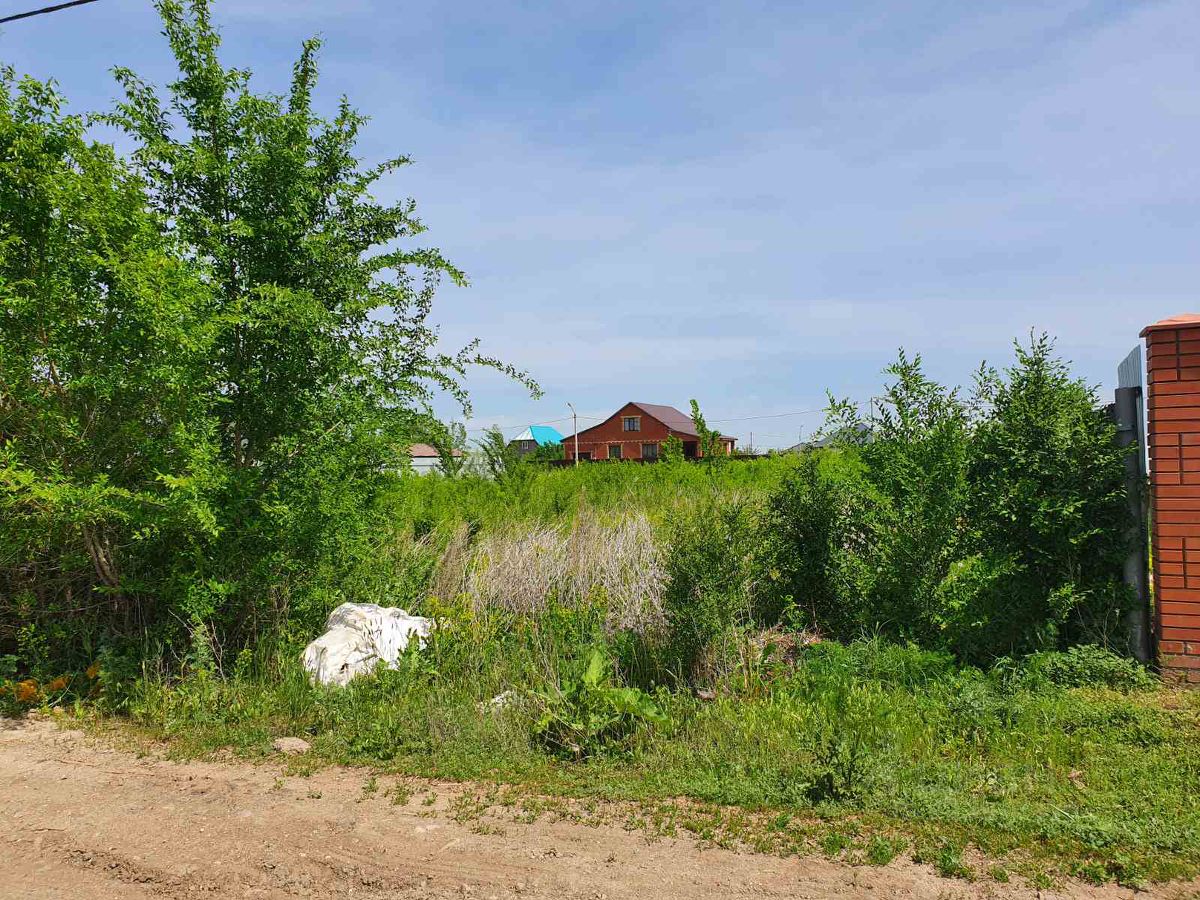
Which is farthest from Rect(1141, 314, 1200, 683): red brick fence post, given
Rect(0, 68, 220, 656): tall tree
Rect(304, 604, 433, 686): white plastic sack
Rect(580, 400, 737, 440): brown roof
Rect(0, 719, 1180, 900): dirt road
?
Rect(580, 400, 737, 440): brown roof

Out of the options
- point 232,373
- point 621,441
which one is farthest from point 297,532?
point 621,441

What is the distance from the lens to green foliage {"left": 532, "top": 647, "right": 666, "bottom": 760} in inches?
187

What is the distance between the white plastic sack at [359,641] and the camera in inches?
234

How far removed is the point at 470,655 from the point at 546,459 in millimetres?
16561

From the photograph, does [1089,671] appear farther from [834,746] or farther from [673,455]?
[673,455]

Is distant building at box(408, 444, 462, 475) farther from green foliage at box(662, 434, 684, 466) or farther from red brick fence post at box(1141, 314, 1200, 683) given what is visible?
red brick fence post at box(1141, 314, 1200, 683)

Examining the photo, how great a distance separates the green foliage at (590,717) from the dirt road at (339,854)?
730 millimetres

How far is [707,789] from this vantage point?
4.09 m

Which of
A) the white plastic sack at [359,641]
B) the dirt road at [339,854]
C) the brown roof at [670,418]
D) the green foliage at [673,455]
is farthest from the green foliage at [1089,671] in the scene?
the brown roof at [670,418]

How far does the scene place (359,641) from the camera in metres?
6.12

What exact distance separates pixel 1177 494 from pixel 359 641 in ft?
18.5

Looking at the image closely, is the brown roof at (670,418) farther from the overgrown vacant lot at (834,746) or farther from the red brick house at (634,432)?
the overgrown vacant lot at (834,746)

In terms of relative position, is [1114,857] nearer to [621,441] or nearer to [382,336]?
[382,336]

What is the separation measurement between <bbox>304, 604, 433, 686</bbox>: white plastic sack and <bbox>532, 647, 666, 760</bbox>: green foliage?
158cm
